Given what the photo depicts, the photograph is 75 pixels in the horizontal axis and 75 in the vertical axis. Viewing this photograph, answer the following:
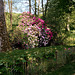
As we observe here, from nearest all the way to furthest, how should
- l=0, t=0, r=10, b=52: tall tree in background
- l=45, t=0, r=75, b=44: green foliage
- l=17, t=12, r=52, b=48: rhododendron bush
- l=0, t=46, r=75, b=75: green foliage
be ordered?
1. l=0, t=46, r=75, b=75: green foliage
2. l=0, t=0, r=10, b=52: tall tree in background
3. l=17, t=12, r=52, b=48: rhododendron bush
4. l=45, t=0, r=75, b=44: green foliage

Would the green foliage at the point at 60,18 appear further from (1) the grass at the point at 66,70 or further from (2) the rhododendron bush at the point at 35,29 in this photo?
(1) the grass at the point at 66,70

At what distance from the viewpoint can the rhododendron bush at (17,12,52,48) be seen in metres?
10.5

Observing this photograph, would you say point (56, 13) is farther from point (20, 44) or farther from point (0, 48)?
point (0, 48)

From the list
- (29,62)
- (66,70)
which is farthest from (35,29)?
(29,62)

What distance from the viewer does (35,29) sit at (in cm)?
1077

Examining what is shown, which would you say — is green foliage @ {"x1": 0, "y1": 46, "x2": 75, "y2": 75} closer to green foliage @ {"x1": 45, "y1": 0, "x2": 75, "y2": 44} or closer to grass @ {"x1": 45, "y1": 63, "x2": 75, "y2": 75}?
grass @ {"x1": 45, "y1": 63, "x2": 75, "y2": 75}

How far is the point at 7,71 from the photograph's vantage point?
332 centimetres

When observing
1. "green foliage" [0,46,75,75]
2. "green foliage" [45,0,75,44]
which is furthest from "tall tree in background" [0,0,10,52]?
"green foliage" [45,0,75,44]

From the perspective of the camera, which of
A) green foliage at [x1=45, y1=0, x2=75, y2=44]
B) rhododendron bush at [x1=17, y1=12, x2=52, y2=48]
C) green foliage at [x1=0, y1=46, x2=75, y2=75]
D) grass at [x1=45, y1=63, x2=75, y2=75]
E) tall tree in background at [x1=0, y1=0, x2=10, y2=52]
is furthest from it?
green foliage at [x1=45, y1=0, x2=75, y2=44]

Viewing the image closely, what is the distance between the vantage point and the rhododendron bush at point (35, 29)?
34.3 ft

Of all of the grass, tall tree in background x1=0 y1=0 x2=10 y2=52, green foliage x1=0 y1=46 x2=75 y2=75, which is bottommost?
the grass

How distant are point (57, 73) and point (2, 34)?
3925mm

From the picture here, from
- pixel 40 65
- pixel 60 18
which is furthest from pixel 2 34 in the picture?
pixel 60 18

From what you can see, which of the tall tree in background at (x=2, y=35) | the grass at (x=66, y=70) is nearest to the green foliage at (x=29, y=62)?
the grass at (x=66, y=70)
